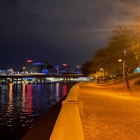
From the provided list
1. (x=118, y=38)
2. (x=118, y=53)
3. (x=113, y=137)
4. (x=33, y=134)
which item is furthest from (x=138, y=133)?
(x=118, y=53)

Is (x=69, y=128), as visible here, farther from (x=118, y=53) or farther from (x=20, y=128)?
(x=118, y=53)

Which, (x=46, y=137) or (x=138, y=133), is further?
(x=46, y=137)

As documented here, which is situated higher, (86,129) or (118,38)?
(118,38)

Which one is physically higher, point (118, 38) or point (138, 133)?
point (118, 38)

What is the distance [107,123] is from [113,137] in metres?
2.52

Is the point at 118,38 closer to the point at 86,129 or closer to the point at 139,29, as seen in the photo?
the point at 139,29

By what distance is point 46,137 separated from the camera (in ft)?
45.6

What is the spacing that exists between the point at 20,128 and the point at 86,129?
11.9 metres

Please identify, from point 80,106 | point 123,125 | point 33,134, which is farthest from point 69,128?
point 33,134

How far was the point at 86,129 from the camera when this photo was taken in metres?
10.0

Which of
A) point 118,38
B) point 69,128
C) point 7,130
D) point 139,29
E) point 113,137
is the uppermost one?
point 118,38

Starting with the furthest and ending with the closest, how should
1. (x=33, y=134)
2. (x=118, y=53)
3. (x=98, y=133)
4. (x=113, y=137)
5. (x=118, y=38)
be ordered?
1. (x=118, y=53)
2. (x=118, y=38)
3. (x=33, y=134)
4. (x=98, y=133)
5. (x=113, y=137)

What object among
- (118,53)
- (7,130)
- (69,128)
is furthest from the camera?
(118,53)

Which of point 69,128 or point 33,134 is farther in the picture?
point 33,134
